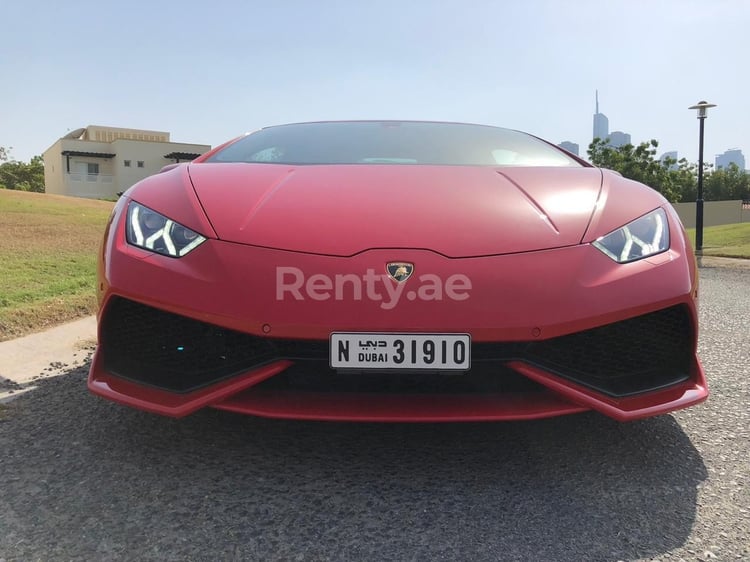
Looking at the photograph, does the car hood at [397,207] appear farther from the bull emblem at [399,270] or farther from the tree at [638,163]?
the tree at [638,163]

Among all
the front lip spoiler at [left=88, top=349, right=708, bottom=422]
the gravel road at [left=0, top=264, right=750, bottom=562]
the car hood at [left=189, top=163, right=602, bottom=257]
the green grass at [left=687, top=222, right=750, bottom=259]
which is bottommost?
the green grass at [left=687, top=222, right=750, bottom=259]

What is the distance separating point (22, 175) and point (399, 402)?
230 feet

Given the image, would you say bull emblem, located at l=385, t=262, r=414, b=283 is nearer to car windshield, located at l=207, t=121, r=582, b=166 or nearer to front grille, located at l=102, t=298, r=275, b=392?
front grille, located at l=102, t=298, r=275, b=392

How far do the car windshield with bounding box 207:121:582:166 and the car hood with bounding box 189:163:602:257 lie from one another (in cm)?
34

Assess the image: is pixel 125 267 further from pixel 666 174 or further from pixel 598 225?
pixel 666 174

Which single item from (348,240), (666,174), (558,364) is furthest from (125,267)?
(666,174)

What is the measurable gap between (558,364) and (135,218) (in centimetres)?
139

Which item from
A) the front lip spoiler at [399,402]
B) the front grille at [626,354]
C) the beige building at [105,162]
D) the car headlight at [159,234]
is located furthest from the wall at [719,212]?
the car headlight at [159,234]

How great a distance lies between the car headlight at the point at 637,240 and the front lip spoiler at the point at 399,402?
16.2 inches

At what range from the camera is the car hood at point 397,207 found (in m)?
1.73

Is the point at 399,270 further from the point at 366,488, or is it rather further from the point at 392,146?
the point at 392,146

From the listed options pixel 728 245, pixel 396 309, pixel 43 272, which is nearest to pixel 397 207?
pixel 396 309

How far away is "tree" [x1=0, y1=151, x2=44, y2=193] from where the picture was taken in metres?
60.2

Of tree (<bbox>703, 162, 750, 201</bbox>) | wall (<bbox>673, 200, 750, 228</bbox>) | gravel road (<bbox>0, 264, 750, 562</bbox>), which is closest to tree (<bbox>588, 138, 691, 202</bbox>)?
wall (<bbox>673, 200, 750, 228</bbox>)
